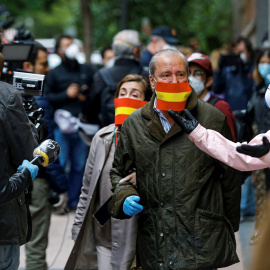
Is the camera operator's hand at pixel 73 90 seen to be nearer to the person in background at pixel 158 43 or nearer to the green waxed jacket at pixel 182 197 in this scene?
the person in background at pixel 158 43

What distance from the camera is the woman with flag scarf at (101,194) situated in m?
5.13

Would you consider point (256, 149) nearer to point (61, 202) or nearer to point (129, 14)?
point (61, 202)

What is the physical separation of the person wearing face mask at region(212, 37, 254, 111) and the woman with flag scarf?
4.92m

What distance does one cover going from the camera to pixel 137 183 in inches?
173

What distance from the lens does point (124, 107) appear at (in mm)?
5129

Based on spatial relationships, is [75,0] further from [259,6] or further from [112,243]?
[112,243]

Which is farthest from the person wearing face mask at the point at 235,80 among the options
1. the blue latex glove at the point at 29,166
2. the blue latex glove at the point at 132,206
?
the blue latex glove at the point at 29,166

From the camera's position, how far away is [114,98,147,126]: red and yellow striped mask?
5094mm

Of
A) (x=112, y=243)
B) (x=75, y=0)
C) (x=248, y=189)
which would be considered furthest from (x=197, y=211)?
(x=75, y=0)

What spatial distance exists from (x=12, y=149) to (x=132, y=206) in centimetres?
76

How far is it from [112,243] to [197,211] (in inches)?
41.3

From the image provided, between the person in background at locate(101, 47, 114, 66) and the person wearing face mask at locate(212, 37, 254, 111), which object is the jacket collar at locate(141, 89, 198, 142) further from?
the person in background at locate(101, 47, 114, 66)

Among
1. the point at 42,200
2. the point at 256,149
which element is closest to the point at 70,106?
the point at 42,200

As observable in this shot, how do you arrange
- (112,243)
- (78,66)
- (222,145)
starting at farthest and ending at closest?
1. (78,66)
2. (112,243)
3. (222,145)
